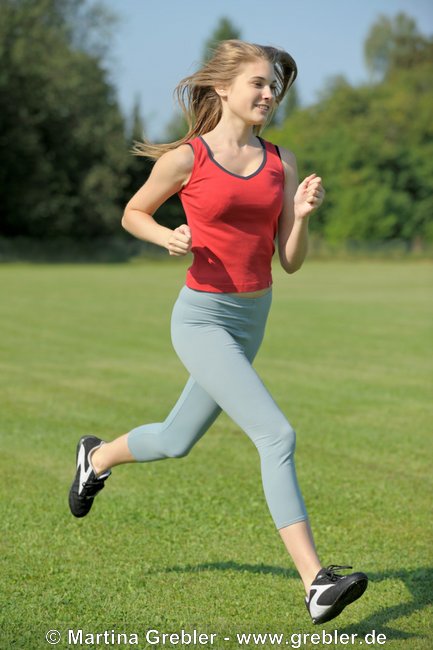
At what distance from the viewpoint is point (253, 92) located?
495 centimetres

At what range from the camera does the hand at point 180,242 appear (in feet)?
14.8

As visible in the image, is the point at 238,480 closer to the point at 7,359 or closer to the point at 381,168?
the point at 7,359

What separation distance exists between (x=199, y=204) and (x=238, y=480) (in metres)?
3.42

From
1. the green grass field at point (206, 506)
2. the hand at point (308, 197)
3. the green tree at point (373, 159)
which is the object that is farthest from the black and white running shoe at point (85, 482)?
the green tree at point (373, 159)

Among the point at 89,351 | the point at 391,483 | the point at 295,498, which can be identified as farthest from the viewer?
the point at 89,351

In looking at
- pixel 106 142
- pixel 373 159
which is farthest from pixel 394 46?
pixel 106 142

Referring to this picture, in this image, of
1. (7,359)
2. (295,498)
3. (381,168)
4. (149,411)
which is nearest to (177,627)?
(295,498)

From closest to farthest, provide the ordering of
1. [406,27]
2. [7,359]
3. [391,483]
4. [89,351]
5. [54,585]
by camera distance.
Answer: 1. [54,585]
2. [391,483]
3. [7,359]
4. [89,351]
5. [406,27]

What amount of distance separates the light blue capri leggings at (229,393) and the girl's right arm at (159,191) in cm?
34

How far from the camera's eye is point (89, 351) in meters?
16.6

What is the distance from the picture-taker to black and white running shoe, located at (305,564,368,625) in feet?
13.9

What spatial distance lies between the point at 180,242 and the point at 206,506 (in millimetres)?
2855

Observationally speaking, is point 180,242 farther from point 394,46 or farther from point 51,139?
point 394,46

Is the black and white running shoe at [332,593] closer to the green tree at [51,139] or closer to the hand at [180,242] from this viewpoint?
the hand at [180,242]
